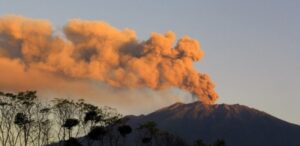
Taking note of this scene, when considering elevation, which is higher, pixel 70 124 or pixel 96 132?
pixel 70 124

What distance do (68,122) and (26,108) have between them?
7.42 metres

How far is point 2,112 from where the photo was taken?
323 ft

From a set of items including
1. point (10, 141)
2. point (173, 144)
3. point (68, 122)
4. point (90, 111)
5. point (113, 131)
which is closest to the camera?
point (10, 141)

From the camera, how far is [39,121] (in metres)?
104

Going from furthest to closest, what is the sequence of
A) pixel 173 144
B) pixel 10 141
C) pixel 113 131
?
pixel 173 144, pixel 113 131, pixel 10 141

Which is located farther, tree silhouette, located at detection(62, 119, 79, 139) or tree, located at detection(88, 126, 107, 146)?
tree, located at detection(88, 126, 107, 146)

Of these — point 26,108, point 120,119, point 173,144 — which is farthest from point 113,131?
point 173,144

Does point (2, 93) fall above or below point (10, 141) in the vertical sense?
above

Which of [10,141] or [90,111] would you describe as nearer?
[10,141]

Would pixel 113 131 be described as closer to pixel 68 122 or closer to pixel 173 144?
pixel 68 122

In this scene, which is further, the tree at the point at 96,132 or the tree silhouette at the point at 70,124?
the tree at the point at 96,132

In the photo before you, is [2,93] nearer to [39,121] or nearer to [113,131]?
[39,121]

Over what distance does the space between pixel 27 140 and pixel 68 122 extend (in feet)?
23.7

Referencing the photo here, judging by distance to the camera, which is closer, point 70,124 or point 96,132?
point 70,124
